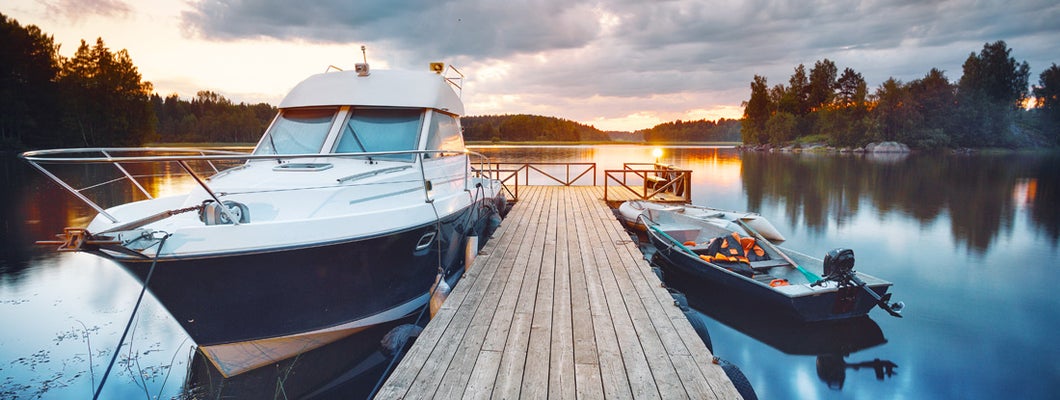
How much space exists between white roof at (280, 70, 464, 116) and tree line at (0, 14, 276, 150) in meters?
43.3

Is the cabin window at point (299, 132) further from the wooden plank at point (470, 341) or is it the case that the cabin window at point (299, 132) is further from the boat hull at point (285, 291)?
the wooden plank at point (470, 341)

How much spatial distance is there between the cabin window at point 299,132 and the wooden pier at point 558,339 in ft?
8.19

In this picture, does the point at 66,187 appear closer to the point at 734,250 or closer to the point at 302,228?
the point at 302,228

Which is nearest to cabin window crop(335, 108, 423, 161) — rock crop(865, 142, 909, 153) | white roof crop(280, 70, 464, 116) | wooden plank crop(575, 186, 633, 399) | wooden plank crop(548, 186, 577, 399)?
white roof crop(280, 70, 464, 116)

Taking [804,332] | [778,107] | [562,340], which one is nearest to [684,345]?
[562,340]

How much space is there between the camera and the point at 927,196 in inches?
827

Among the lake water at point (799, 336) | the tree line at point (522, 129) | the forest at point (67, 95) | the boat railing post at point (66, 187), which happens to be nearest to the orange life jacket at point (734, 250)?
the lake water at point (799, 336)

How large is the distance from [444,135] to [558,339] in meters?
4.18

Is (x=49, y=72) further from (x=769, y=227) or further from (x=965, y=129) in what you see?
(x=965, y=129)

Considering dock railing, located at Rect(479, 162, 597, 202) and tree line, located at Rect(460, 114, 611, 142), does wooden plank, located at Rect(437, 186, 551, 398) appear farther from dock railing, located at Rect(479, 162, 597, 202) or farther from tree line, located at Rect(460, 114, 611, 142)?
tree line, located at Rect(460, 114, 611, 142)

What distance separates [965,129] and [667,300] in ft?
232

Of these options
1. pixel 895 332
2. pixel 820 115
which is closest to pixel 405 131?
pixel 895 332

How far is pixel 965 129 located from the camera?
55.0 m

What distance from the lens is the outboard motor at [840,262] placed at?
19.3ft
